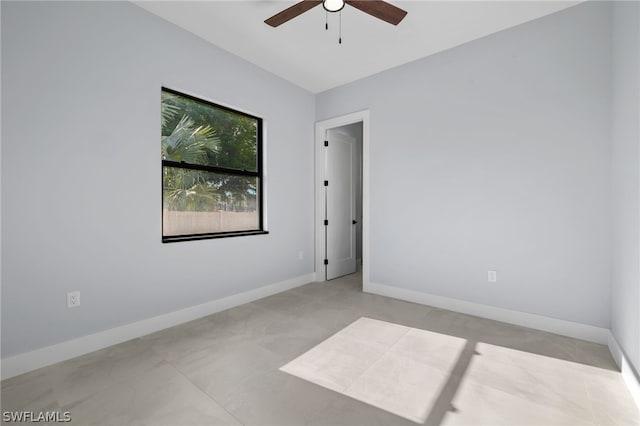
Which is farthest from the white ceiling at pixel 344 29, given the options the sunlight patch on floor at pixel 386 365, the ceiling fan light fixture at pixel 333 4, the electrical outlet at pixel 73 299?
the sunlight patch on floor at pixel 386 365

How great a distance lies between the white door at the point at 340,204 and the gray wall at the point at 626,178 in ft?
10.1

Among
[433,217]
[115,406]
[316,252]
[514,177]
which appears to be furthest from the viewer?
[316,252]

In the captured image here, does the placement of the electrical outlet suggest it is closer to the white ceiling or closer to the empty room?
the empty room

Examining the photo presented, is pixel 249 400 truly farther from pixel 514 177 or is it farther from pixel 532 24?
pixel 532 24

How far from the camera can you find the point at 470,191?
120 inches

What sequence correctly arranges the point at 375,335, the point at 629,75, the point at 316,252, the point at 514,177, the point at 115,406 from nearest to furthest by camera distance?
the point at 115,406, the point at 629,75, the point at 375,335, the point at 514,177, the point at 316,252

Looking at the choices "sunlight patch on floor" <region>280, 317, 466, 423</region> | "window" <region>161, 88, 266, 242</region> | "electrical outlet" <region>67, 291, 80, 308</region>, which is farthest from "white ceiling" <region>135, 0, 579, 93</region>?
"sunlight patch on floor" <region>280, 317, 466, 423</region>

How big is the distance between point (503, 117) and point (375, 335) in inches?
96.2

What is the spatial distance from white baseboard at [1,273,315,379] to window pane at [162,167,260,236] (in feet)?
2.58

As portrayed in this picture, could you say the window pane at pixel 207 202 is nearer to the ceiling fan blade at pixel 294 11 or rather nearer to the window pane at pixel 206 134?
the window pane at pixel 206 134

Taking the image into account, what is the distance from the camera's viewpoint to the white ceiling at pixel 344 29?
2.51m

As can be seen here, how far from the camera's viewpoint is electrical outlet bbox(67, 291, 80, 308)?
7.06 ft

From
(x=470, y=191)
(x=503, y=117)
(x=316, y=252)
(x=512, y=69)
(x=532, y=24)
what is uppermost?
(x=532, y=24)

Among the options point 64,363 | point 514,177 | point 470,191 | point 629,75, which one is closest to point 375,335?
point 470,191
